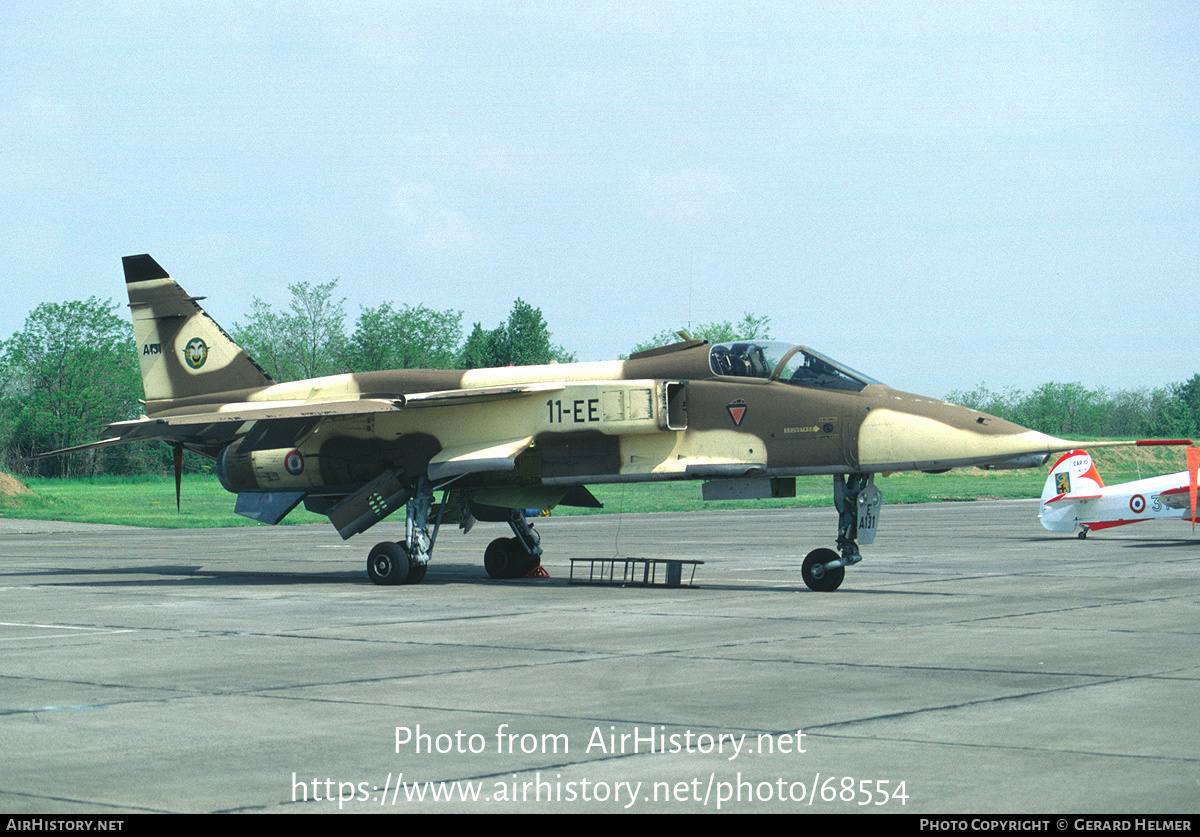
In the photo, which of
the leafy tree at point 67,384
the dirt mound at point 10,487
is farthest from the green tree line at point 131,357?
the dirt mound at point 10,487

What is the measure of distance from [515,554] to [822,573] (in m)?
6.68

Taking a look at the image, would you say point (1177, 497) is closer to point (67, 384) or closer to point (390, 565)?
point (390, 565)

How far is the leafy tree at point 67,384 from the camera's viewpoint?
352 ft

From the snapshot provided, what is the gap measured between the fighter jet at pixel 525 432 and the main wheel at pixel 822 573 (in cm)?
2

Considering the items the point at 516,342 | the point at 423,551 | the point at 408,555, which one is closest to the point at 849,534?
the point at 423,551

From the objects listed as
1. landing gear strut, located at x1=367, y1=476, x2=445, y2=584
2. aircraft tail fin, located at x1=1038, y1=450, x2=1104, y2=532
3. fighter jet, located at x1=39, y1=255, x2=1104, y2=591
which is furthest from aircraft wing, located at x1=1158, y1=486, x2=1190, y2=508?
landing gear strut, located at x1=367, y1=476, x2=445, y2=584

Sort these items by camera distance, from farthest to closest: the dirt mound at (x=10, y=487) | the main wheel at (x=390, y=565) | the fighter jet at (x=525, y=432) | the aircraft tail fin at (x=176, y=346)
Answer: the dirt mound at (x=10, y=487)
the aircraft tail fin at (x=176, y=346)
the main wheel at (x=390, y=565)
the fighter jet at (x=525, y=432)

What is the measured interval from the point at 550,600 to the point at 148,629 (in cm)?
579

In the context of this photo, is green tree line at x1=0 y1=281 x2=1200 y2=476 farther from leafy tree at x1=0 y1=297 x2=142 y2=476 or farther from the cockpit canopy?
the cockpit canopy

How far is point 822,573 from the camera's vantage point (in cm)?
1848

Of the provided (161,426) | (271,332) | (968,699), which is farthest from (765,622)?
(271,332)

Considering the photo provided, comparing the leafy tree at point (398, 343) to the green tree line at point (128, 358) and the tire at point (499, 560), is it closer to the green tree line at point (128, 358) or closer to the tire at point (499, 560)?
the green tree line at point (128, 358)

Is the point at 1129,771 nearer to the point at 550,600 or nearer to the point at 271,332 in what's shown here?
the point at 550,600

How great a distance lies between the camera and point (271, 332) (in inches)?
4405
